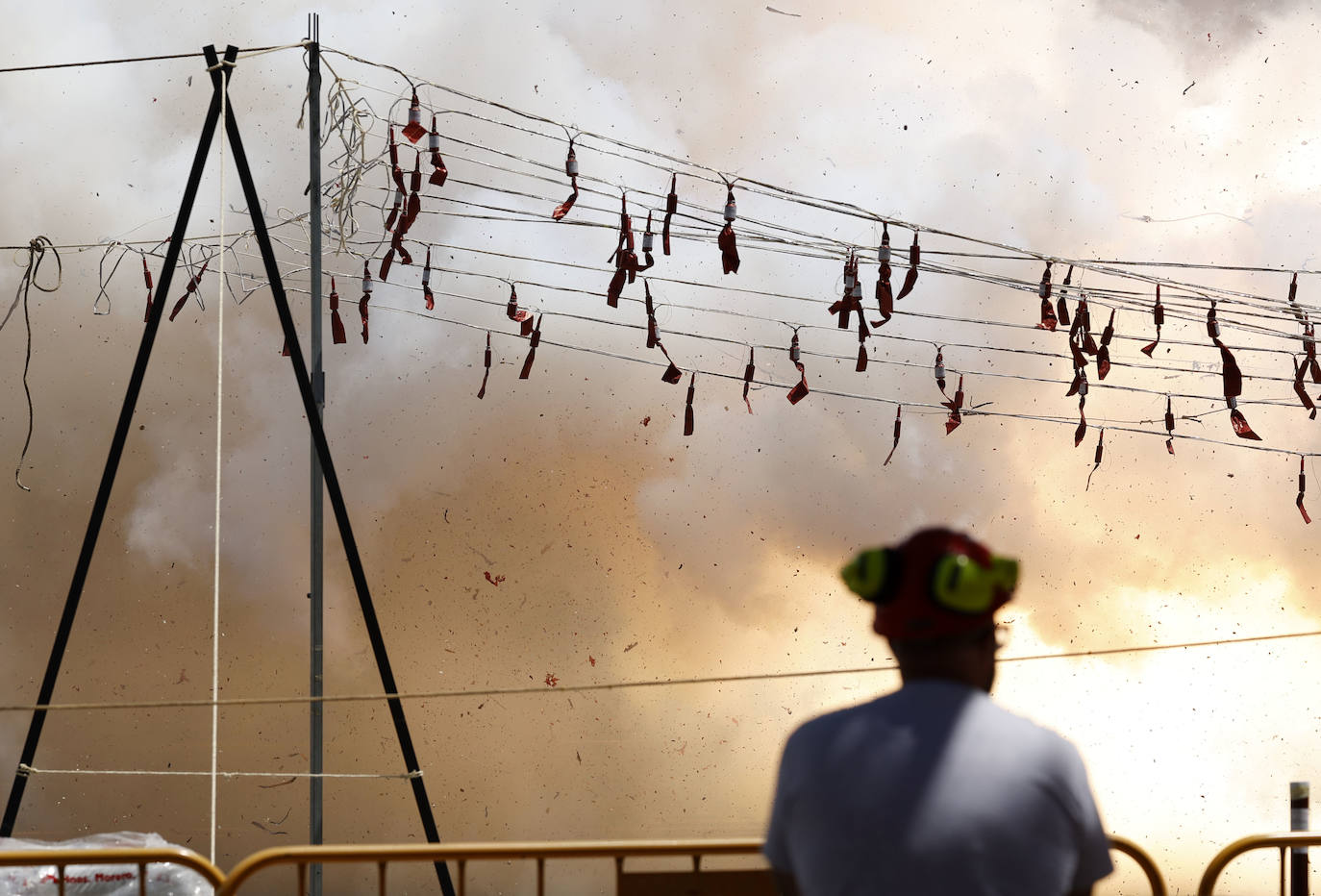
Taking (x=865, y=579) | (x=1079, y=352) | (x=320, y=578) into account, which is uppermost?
(x=1079, y=352)

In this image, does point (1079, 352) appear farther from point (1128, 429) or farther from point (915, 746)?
point (915, 746)

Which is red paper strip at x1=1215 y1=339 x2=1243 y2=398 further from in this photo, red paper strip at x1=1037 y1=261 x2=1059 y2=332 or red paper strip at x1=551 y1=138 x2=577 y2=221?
red paper strip at x1=551 y1=138 x2=577 y2=221

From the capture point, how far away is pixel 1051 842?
1.72m

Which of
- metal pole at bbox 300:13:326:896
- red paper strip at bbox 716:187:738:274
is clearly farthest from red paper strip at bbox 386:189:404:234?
red paper strip at bbox 716:187:738:274

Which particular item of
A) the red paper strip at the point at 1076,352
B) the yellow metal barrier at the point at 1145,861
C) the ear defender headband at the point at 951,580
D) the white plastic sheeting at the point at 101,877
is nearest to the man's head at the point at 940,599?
the ear defender headband at the point at 951,580

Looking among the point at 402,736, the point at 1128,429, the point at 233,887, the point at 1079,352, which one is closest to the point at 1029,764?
the point at 233,887

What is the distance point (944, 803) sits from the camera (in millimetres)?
1701

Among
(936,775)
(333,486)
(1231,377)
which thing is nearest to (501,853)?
(936,775)

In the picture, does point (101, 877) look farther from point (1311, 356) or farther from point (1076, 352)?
point (1311, 356)

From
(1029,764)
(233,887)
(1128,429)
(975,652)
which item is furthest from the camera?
(1128,429)

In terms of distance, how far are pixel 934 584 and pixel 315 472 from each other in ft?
16.9

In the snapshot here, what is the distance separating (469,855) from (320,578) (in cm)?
322

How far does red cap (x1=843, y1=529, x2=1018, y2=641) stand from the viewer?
181 cm

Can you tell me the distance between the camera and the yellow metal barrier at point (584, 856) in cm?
333
